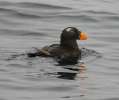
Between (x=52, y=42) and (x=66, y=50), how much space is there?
172 centimetres

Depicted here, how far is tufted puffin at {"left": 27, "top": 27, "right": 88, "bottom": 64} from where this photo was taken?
1447cm

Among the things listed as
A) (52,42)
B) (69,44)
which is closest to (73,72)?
(69,44)

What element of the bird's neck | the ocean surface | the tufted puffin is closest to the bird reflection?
the ocean surface

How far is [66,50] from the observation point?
1509 cm

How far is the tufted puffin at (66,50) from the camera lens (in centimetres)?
1447

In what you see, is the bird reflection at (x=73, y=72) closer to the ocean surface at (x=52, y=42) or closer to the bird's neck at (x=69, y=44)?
the ocean surface at (x=52, y=42)

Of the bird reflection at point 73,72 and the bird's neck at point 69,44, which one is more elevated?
the bird's neck at point 69,44

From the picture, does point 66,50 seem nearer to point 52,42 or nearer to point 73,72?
point 73,72

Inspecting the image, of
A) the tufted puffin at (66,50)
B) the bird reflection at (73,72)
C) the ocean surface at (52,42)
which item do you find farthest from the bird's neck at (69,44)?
the bird reflection at (73,72)

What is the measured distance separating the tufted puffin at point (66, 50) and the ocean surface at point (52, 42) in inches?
6.9

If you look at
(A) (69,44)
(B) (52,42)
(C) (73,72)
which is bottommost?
(C) (73,72)

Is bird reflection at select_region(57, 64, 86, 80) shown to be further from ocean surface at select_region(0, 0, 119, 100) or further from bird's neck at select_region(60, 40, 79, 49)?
bird's neck at select_region(60, 40, 79, 49)

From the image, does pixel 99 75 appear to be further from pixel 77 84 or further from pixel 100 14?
pixel 100 14

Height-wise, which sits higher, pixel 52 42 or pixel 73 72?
pixel 52 42
